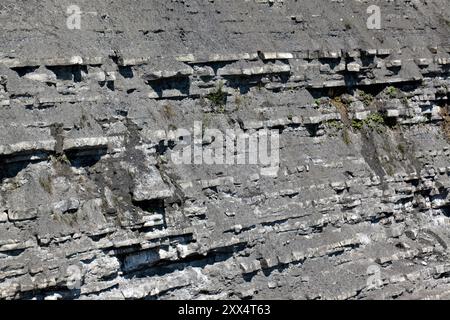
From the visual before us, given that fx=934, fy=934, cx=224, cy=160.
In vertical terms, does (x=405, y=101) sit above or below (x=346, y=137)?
above

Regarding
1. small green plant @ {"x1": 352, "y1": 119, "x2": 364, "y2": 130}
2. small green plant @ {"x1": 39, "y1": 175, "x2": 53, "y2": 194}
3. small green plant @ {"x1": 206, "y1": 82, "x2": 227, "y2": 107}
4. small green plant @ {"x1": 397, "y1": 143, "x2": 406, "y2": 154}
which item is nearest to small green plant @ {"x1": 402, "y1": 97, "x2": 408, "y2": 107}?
small green plant @ {"x1": 397, "y1": 143, "x2": 406, "y2": 154}

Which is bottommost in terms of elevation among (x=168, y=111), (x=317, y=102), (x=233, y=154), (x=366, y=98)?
(x=233, y=154)

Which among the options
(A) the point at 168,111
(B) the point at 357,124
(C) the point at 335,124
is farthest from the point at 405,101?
(A) the point at 168,111

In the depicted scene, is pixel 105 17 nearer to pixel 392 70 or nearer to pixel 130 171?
pixel 130 171

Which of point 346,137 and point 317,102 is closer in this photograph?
point 317,102

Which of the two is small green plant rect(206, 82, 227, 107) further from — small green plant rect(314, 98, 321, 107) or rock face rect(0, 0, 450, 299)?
small green plant rect(314, 98, 321, 107)

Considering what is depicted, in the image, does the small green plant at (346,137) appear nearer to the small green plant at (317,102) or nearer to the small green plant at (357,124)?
Result: the small green plant at (357,124)

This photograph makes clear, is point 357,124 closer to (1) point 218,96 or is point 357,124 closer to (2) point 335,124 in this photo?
(2) point 335,124
